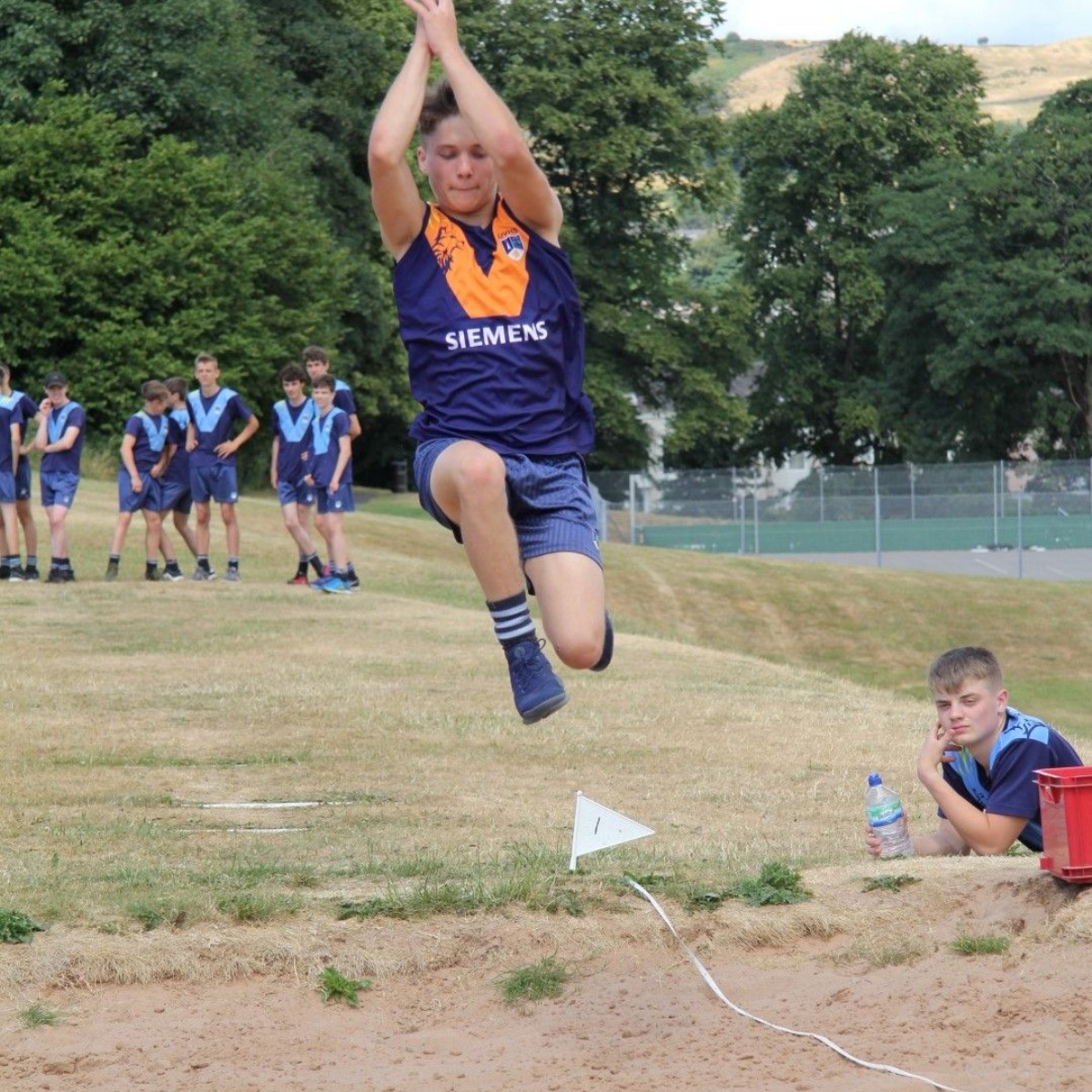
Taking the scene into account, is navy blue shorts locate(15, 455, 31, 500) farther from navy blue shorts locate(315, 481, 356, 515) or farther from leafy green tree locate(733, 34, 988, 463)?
leafy green tree locate(733, 34, 988, 463)

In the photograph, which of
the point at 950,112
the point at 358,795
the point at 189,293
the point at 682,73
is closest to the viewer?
the point at 358,795

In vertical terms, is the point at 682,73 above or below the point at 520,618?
above

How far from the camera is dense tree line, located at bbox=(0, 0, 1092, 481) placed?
4669cm

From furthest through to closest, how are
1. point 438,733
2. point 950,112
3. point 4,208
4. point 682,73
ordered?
1. point 950,112
2. point 682,73
3. point 4,208
4. point 438,733

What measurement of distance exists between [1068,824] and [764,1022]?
1.17 meters

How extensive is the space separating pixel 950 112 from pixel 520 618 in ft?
220

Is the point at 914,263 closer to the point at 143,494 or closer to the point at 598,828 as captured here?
the point at 143,494

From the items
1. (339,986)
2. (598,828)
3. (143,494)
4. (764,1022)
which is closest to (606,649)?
(598,828)

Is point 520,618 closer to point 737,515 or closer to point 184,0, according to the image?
point 737,515

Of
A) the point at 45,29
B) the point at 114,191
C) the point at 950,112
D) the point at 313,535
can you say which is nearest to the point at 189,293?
the point at 114,191

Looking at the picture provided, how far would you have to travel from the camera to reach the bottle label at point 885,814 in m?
7.31

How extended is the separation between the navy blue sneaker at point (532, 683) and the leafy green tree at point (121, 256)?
40.6 m

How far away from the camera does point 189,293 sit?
4828cm

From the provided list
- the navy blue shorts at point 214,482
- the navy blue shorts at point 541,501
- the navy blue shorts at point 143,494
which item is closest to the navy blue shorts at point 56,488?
the navy blue shorts at point 143,494
